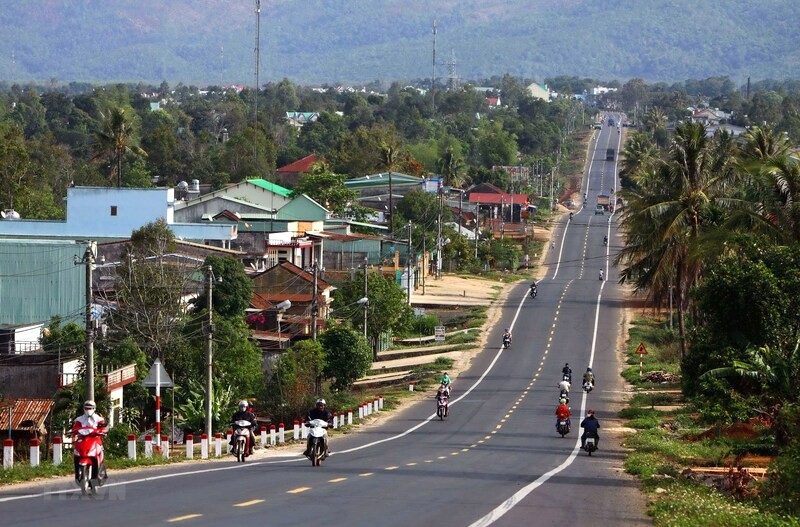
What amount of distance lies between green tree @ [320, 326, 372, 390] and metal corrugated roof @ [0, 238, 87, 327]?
16.5 m

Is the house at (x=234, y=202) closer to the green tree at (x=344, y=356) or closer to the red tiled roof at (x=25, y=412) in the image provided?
the green tree at (x=344, y=356)

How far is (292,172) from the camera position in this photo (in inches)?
6358

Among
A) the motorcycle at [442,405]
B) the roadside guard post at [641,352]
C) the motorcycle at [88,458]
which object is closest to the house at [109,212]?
the roadside guard post at [641,352]

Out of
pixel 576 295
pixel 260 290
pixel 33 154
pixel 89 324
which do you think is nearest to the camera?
pixel 89 324

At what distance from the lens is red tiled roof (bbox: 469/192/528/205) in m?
147

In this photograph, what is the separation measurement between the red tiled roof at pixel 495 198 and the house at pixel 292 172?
65.9 ft

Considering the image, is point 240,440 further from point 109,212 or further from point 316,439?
point 109,212

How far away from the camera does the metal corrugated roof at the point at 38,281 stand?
6681 cm

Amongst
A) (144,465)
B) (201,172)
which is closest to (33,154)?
(201,172)

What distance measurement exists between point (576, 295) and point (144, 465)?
70876 mm

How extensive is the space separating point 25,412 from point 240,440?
11474 millimetres

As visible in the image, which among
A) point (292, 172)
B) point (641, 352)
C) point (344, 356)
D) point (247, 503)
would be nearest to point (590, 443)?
point (247, 503)

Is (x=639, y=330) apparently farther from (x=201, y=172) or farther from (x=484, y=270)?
(x=201, y=172)

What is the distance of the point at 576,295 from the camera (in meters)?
94.9
